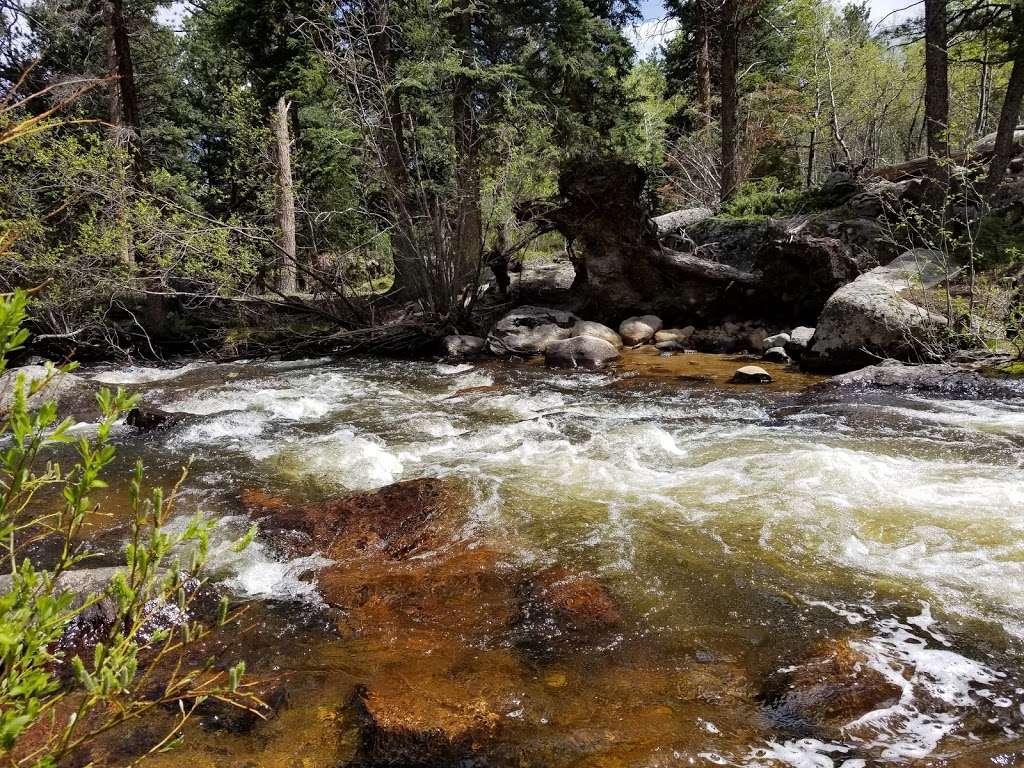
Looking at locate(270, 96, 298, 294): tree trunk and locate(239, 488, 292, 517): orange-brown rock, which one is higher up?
locate(270, 96, 298, 294): tree trunk

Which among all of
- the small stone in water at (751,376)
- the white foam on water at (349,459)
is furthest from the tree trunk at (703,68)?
the white foam on water at (349,459)

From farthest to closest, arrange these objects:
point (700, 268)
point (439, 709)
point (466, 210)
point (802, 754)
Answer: point (700, 268)
point (466, 210)
point (439, 709)
point (802, 754)

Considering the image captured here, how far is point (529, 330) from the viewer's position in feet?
44.2

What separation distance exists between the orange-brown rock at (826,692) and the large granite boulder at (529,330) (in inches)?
393

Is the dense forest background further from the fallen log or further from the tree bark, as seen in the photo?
the fallen log

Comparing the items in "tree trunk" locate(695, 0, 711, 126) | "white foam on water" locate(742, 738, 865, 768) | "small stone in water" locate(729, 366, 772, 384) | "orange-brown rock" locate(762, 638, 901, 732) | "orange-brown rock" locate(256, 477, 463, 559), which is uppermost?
"tree trunk" locate(695, 0, 711, 126)

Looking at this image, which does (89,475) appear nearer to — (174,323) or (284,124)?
(174,323)

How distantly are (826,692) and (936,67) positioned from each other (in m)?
13.2

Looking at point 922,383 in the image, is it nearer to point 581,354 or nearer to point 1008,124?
point 581,354

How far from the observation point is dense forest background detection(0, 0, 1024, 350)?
1107cm

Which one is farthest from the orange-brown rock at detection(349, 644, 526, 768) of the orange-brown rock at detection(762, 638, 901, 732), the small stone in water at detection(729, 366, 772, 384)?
the small stone in water at detection(729, 366, 772, 384)

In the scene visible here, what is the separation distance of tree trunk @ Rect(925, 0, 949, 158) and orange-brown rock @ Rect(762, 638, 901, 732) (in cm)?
1178

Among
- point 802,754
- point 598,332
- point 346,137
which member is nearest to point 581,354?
point 598,332

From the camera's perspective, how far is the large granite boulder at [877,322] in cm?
883
